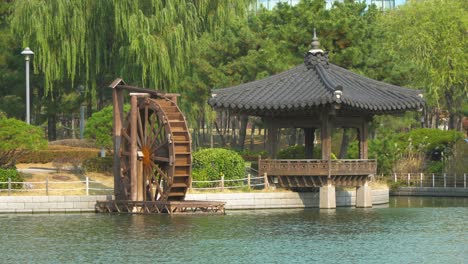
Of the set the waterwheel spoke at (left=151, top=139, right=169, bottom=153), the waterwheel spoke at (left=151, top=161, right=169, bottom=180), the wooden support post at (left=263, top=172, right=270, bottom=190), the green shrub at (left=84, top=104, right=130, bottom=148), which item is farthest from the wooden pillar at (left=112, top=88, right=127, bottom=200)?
the wooden support post at (left=263, top=172, right=270, bottom=190)

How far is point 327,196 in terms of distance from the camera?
140 feet

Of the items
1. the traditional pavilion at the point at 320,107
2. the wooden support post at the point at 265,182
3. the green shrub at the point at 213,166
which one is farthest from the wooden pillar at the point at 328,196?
the green shrub at the point at 213,166

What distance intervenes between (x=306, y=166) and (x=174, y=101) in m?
6.13

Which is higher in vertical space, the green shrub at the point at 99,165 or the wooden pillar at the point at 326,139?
the wooden pillar at the point at 326,139

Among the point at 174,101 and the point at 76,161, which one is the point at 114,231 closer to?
the point at 174,101

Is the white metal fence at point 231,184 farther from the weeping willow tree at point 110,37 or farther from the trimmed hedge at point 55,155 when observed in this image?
the weeping willow tree at point 110,37

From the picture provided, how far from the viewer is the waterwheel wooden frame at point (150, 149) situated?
39312 mm

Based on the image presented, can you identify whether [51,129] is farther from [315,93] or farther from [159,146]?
[315,93]

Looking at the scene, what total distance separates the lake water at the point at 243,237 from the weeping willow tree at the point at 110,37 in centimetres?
1559

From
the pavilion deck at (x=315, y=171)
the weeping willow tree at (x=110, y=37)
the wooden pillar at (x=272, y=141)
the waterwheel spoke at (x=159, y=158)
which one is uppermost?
the weeping willow tree at (x=110, y=37)

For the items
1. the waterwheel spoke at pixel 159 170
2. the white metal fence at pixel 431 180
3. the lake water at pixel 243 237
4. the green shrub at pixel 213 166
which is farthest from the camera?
the white metal fence at pixel 431 180

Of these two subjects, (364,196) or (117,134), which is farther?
(364,196)

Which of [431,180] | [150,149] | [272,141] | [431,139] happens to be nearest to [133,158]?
[150,149]

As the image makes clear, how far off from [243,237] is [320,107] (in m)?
10.8
